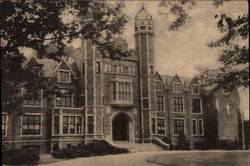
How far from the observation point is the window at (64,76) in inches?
1216

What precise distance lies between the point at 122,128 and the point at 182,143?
5350 mm

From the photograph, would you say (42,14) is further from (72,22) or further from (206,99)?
(206,99)

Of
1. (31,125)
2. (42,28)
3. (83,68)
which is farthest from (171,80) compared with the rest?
(42,28)

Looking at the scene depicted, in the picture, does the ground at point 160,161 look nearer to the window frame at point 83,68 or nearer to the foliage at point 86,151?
the foliage at point 86,151

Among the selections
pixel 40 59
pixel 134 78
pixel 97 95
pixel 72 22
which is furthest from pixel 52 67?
pixel 72 22

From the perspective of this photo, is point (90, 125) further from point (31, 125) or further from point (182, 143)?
point (182, 143)

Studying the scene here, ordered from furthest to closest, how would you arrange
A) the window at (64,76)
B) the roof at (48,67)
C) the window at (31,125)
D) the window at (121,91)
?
the window at (121,91) < the window at (64,76) < the roof at (48,67) < the window at (31,125)

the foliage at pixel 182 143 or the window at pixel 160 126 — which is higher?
the window at pixel 160 126

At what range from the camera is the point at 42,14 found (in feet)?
39.2

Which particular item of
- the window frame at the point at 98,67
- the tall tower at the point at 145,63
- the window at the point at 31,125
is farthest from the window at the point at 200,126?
the window at the point at 31,125

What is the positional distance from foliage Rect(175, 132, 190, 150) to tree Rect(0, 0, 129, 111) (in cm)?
2073

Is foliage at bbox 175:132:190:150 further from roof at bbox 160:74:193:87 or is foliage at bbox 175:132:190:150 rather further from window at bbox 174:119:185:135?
roof at bbox 160:74:193:87

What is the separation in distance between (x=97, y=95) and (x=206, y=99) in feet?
45.7

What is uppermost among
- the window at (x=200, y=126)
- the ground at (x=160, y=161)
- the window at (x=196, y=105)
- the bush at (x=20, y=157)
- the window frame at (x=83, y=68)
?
the window frame at (x=83, y=68)
